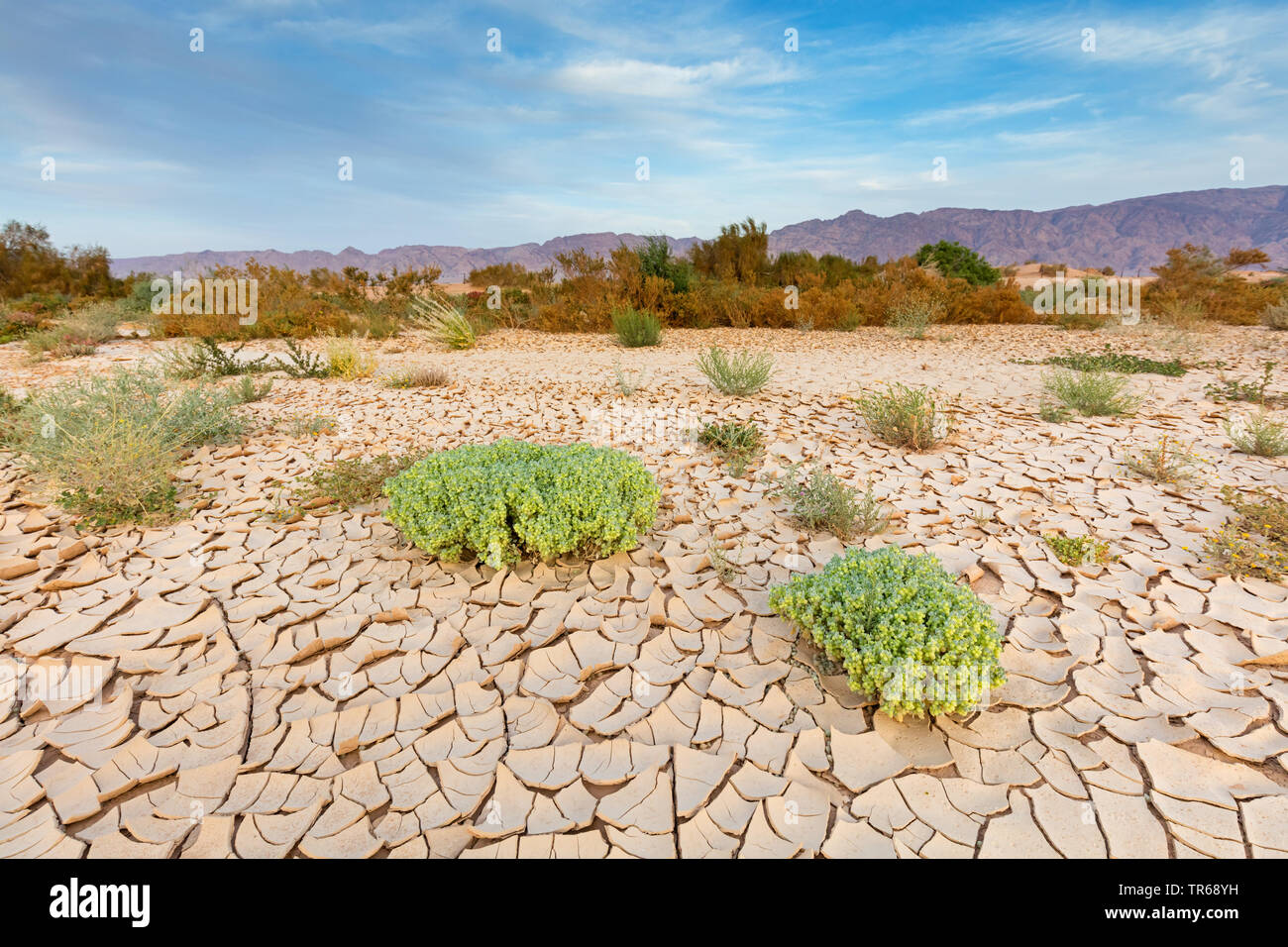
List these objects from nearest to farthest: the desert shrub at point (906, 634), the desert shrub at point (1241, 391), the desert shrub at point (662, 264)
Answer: the desert shrub at point (906, 634)
the desert shrub at point (1241, 391)
the desert shrub at point (662, 264)

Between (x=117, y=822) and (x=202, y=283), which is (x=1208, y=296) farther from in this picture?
(x=202, y=283)

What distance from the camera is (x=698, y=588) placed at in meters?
2.78

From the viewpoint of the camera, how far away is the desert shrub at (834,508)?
3230 mm

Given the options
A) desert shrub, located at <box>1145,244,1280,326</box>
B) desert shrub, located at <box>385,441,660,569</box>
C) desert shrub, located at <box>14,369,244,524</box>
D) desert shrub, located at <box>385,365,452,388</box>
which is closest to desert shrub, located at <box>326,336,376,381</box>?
desert shrub, located at <box>385,365,452,388</box>

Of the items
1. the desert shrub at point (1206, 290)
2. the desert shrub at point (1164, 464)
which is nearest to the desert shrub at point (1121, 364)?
the desert shrub at point (1164, 464)

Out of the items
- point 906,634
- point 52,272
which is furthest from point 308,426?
point 52,272

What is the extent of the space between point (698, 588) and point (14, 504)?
4274mm

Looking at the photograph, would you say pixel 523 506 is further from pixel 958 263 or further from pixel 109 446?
pixel 958 263

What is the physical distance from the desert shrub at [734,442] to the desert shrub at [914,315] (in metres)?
6.31

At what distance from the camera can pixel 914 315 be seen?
9703 millimetres

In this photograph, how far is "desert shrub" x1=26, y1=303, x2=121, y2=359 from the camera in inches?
342

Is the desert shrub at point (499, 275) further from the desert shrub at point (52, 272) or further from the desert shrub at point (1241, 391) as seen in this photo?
the desert shrub at point (1241, 391)

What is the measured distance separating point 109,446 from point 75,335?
30.3ft

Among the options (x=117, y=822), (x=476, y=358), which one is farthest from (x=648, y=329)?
(x=117, y=822)
